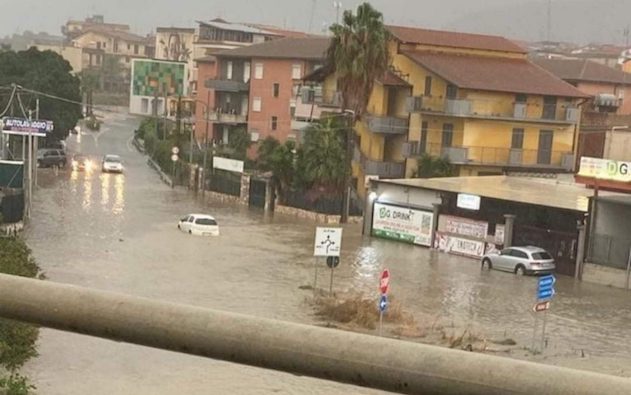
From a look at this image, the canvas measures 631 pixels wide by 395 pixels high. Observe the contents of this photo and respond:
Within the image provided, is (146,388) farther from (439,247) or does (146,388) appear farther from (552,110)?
(552,110)

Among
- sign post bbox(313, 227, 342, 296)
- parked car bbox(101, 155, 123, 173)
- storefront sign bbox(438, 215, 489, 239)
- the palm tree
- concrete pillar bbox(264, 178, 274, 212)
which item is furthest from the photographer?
parked car bbox(101, 155, 123, 173)

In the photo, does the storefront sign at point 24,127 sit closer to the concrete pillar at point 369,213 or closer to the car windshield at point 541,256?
the concrete pillar at point 369,213

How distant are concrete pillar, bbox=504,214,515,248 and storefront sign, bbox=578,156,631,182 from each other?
10.6ft

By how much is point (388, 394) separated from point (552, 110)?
174ft

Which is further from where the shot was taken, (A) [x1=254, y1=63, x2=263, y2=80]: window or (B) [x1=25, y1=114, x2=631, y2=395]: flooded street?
(A) [x1=254, y1=63, x2=263, y2=80]: window

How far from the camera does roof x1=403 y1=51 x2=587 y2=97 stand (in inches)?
2023

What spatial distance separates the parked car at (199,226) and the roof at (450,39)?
1958 cm

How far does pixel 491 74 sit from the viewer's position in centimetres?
5375

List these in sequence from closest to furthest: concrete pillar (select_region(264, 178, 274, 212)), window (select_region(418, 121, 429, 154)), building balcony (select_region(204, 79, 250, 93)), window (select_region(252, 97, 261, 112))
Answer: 1. concrete pillar (select_region(264, 178, 274, 212))
2. window (select_region(418, 121, 429, 154))
3. window (select_region(252, 97, 261, 112))
4. building balcony (select_region(204, 79, 250, 93))

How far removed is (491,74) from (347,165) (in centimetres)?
1146

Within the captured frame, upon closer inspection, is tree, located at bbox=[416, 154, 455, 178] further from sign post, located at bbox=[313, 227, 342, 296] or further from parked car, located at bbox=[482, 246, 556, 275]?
sign post, located at bbox=[313, 227, 342, 296]

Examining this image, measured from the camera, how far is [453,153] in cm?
4975

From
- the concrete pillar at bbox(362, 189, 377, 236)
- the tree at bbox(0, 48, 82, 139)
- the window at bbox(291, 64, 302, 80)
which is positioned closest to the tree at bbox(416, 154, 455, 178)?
the concrete pillar at bbox(362, 189, 377, 236)

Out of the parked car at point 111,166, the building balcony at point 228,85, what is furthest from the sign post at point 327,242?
the building balcony at point 228,85
